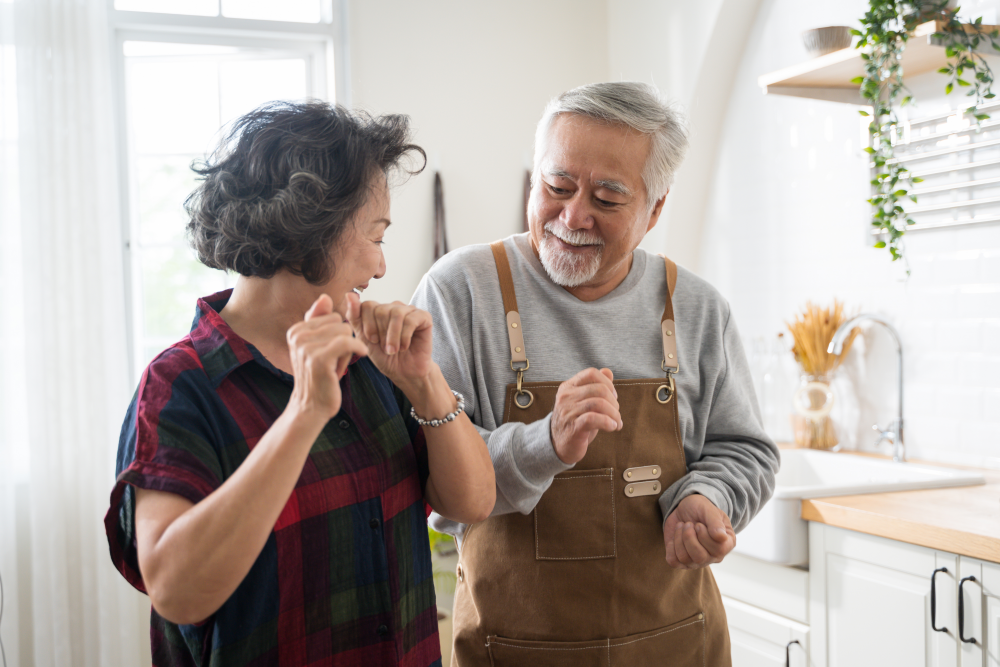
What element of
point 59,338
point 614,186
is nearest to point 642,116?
point 614,186

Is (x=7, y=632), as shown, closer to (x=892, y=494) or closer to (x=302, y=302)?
(x=302, y=302)

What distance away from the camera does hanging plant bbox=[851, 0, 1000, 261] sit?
2.15 metres

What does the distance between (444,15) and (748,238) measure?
1.66m

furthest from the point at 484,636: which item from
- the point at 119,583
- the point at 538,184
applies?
the point at 119,583

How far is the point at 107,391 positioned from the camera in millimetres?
3010

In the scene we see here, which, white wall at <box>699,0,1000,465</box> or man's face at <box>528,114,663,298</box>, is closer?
man's face at <box>528,114,663,298</box>

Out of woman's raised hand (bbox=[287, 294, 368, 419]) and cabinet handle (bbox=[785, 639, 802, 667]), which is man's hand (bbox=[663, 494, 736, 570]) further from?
cabinet handle (bbox=[785, 639, 802, 667])

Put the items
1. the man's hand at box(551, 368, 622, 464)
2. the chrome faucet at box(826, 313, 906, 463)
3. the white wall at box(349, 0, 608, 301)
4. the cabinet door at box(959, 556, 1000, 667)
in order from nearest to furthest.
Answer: the man's hand at box(551, 368, 622, 464), the cabinet door at box(959, 556, 1000, 667), the chrome faucet at box(826, 313, 906, 463), the white wall at box(349, 0, 608, 301)

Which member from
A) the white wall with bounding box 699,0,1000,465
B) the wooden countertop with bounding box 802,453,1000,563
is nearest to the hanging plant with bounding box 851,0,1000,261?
the white wall with bounding box 699,0,1000,465

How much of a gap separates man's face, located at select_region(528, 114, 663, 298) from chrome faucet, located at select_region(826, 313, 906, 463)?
1.38 m

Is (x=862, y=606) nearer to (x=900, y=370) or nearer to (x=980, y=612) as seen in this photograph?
(x=980, y=612)

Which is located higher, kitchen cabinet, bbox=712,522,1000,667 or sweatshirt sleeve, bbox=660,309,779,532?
sweatshirt sleeve, bbox=660,309,779,532

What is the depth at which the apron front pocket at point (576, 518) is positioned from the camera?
1.43 metres

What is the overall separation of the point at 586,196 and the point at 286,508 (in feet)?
2.62
